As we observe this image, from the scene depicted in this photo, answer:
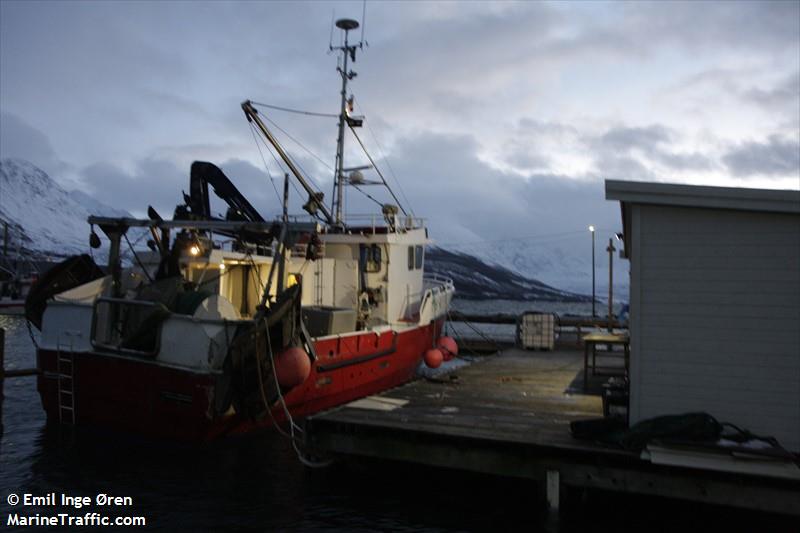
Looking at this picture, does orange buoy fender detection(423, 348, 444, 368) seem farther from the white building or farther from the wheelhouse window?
the white building

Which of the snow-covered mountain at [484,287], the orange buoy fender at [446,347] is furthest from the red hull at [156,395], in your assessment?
the snow-covered mountain at [484,287]

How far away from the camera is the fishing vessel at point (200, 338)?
9.73 meters

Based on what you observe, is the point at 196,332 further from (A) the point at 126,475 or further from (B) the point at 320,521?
(B) the point at 320,521

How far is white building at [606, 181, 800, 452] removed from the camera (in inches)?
283

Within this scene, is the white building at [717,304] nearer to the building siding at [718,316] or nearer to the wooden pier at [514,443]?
the building siding at [718,316]

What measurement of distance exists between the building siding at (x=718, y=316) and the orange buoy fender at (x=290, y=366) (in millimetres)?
5004

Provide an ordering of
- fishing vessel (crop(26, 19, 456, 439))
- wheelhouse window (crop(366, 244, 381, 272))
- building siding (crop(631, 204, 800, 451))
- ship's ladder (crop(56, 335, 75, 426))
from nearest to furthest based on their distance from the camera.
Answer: building siding (crop(631, 204, 800, 451)) → fishing vessel (crop(26, 19, 456, 439)) → ship's ladder (crop(56, 335, 75, 426)) → wheelhouse window (crop(366, 244, 381, 272))

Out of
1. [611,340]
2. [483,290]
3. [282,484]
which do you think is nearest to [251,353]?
[282,484]

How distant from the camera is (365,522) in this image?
7.59 m

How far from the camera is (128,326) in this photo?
1082cm

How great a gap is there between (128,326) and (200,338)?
1916 mm

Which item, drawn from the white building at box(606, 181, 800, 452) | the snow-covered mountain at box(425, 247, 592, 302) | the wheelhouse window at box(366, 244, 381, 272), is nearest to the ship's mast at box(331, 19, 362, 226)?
the wheelhouse window at box(366, 244, 381, 272)

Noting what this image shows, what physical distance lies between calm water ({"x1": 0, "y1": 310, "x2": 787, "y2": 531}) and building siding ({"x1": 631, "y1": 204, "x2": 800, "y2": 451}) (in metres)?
1.41

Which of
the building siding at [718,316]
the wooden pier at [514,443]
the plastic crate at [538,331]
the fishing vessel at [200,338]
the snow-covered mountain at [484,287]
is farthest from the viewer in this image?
the snow-covered mountain at [484,287]
